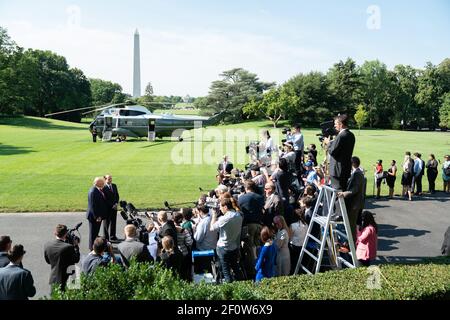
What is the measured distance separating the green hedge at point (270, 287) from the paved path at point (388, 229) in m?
3.80

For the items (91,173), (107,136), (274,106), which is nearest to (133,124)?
(107,136)

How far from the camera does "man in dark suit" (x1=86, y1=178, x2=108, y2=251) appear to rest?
9992mm

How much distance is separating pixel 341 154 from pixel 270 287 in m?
2.52

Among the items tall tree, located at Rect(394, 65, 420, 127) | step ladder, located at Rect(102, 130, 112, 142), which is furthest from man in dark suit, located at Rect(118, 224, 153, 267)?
tall tree, located at Rect(394, 65, 420, 127)

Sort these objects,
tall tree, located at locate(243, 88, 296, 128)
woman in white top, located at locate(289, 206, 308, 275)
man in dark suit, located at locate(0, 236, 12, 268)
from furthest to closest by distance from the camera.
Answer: tall tree, located at locate(243, 88, 296, 128)
woman in white top, located at locate(289, 206, 308, 275)
man in dark suit, located at locate(0, 236, 12, 268)

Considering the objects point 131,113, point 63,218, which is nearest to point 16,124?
point 131,113

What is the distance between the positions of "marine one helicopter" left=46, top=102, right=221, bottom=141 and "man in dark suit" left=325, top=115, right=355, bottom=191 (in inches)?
1282

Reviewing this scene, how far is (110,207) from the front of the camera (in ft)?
34.6

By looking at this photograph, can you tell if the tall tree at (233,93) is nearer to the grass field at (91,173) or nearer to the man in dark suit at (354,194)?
the grass field at (91,173)

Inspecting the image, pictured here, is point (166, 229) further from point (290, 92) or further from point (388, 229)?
point (290, 92)

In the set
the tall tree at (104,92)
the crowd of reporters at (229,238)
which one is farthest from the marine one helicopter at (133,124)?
the tall tree at (104,92)

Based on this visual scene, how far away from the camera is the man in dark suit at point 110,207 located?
10502 millimetres

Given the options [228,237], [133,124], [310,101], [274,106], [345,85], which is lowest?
[228,237]

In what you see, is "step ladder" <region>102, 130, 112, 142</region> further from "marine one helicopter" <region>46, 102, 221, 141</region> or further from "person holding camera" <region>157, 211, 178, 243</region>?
"person holding camera" <region>157, 211, 178, 243</region>
